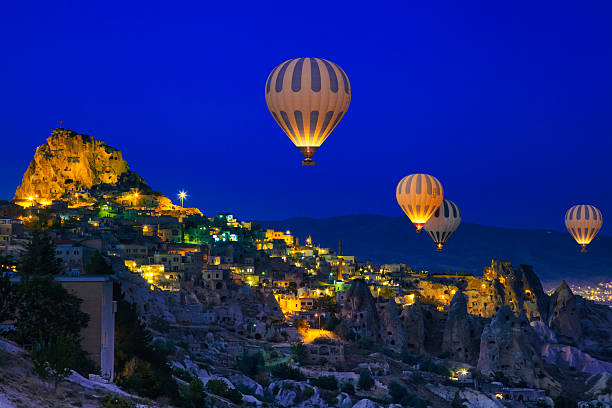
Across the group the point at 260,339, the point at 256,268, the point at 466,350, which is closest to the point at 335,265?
the point at 256,268

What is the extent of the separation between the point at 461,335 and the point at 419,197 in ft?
38.0

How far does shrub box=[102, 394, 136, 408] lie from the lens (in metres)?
19.6

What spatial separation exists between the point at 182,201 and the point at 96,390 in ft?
319

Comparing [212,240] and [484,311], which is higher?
[212,240]

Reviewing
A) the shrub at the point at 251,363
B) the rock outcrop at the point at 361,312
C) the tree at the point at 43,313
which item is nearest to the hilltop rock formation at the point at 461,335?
the rock outcrop at the point at 361,312

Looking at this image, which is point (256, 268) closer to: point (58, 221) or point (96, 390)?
point (58, 221)

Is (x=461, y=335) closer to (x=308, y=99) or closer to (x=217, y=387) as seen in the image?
(x=308, y=99)

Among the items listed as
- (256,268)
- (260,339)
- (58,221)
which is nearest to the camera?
(260,339)

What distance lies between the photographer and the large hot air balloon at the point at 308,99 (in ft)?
137

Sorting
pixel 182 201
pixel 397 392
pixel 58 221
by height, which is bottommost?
pixel 397 392

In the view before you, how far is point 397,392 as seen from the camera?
1893 inches

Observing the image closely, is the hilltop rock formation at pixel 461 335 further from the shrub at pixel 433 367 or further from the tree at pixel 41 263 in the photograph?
the tree at pixel 41 263

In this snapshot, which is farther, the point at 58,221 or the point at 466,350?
the point at 58,221

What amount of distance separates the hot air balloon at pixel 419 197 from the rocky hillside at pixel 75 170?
49162mm
